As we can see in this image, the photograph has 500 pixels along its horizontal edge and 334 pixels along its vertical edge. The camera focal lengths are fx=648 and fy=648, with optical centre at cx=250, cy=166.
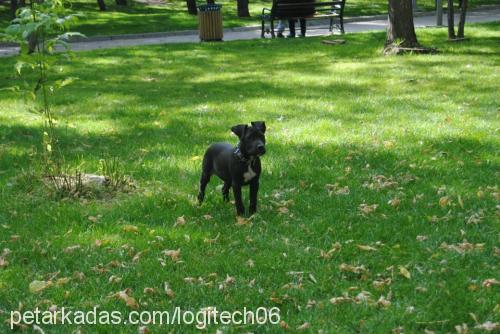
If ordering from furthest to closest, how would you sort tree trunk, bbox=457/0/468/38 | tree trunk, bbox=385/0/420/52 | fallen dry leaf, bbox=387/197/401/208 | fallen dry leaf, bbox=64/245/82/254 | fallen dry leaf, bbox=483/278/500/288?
tree trunk, bbox=457/0/468/38, tree trunk, bbox=385/0/420/52, fallen dry leaf, bbox=387/197/401/208, fallen dry leaf, bbox=64/245/82/254, fallen dry leaf, bbox=483/278/500/288

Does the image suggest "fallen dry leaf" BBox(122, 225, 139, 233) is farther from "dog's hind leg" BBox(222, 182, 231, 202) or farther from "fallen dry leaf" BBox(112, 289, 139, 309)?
"fallen dry leaf" BBox(112, 289, 139, 309)

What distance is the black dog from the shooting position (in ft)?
17.8

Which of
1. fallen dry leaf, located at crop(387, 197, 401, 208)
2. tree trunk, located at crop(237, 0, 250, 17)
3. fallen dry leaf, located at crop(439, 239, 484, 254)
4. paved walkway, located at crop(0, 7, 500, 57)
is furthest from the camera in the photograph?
tree trunk, located at crop(237, 0, 250, 17)

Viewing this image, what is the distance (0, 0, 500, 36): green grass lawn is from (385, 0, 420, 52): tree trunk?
1031cm

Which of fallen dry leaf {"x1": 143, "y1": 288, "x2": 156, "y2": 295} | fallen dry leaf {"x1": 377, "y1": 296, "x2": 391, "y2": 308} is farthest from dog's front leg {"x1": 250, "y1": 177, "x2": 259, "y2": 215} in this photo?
fallen dry leaf {"x1": 377, "y1": 296, "x2": 391, "y2": 308}

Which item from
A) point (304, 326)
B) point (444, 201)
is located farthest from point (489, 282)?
point (444, 201)

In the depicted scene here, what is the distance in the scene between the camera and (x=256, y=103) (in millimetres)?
10586

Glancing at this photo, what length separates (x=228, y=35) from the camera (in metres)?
22.9

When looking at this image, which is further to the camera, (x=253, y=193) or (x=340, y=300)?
(x=253, y=193)

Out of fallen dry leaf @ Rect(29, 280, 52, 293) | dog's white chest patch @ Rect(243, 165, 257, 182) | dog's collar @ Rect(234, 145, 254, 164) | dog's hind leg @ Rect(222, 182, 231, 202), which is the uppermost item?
dog's collar @ Rect(234, 145, 254, 164)

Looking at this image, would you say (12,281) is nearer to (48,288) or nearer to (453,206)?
(48,288)

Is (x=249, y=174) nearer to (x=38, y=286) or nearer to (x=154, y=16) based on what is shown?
(x=38, y=286)

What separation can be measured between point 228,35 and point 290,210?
17.6 metres

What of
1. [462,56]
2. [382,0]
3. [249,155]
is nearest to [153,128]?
[249,155]
